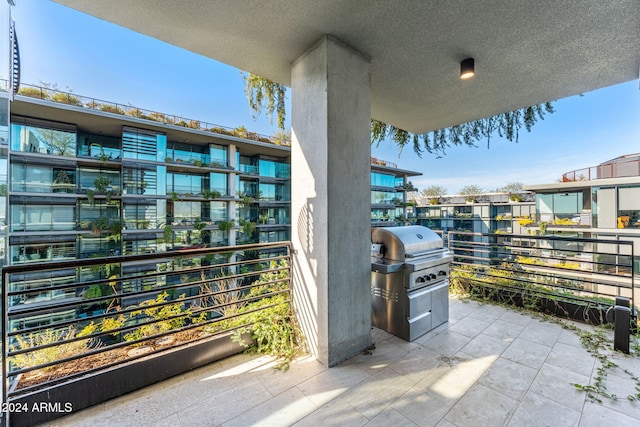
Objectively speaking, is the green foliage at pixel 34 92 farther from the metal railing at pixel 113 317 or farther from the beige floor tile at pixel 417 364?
the beige floor tile at pixel 417 364

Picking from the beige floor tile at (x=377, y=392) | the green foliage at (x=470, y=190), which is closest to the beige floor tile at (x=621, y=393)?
the beige floor tile at (x=377, y=392)

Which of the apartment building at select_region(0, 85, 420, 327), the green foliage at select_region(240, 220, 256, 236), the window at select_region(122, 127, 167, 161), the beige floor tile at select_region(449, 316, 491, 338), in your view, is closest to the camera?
the beige floor tile at select_region(449, 316, 491, 338)

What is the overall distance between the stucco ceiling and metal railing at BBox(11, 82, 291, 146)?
1370 centimetres

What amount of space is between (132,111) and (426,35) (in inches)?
612

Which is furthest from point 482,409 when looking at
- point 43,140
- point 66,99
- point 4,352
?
point 43,140

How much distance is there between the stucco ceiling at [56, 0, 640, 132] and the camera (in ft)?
6.06

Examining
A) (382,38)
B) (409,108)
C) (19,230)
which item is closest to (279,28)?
(382,38)

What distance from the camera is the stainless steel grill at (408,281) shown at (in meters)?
2.58

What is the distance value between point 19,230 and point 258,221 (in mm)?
11376

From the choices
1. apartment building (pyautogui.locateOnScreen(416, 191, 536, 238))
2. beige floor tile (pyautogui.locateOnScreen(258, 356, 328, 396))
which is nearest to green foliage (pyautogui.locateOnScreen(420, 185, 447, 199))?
apartment building (pyautogui.locateOnScreen(416, 191, 536, 238))

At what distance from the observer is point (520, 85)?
2.92 meters

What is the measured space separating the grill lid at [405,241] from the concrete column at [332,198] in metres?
0.42

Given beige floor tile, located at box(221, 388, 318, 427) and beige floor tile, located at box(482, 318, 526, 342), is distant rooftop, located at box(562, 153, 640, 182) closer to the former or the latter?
beige floor tile, located at box(482, 318, 526, 342)

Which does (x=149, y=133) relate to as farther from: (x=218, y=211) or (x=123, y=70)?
(x=218, y=211)
